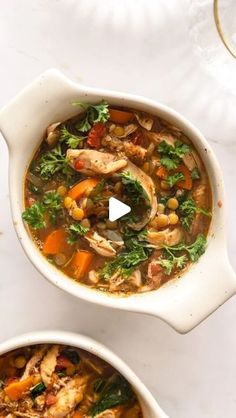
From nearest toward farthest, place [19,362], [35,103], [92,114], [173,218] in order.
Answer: [35,103] < [92,114] < [173,218] < [19,362]

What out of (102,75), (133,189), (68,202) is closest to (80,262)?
(68,202)

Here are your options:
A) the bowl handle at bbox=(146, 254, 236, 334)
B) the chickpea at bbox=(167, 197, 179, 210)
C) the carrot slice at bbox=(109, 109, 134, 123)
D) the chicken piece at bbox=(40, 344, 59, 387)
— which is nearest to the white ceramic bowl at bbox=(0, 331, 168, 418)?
the chicken piece at bbox=(40, 344, 59, 387)

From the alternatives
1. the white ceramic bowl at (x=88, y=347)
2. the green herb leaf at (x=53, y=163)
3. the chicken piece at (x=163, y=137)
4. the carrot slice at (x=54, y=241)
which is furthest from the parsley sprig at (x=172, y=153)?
the white ceramic bowl at (x=88, y=347)

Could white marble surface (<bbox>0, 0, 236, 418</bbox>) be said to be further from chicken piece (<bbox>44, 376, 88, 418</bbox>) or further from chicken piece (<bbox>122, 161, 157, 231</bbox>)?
chicken piece (<bbox>122, 161, 157, 231</bbox>)

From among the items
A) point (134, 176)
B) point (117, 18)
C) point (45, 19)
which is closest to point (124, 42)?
point (117, 18)

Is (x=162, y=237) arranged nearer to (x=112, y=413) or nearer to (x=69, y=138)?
(x=69, y=138)

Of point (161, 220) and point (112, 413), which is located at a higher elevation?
point (161, 220)
